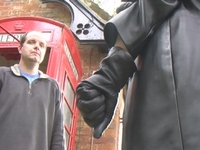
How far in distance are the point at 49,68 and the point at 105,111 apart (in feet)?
8.22

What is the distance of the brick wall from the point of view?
3.79 meters

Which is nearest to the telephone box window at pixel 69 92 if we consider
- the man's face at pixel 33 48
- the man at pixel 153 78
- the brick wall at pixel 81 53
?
→ the brick wall at pixel 81 53

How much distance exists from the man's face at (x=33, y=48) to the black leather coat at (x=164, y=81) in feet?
4.27

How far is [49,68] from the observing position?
3.49 m

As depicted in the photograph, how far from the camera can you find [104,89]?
3.33 ft

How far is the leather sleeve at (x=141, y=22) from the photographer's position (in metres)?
1.05

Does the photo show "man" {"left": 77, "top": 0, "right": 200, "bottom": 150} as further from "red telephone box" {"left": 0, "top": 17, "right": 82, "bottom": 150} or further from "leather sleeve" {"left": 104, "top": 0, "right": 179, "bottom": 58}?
"red telephone box" {"left": 0, "top": 17, "right": 82, "bottom": 150}

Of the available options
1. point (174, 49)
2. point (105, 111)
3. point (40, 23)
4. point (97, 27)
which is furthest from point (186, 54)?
point (97, 27)

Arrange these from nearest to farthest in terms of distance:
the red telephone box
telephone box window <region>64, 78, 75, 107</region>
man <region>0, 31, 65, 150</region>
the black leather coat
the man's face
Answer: the black leather coat < man <region>0, 31, 65, 150</region> < the man's face < the red telephone box < telephone box window <region>64, 78, 75, 107</region>

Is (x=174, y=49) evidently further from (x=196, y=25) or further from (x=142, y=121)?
(x=142, y=121)

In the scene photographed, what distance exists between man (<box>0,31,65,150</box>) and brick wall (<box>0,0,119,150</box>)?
161cm

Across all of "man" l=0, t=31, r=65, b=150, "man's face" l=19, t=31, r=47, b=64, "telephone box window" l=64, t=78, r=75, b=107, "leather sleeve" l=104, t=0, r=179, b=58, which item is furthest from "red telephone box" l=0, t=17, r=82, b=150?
"leather sleeve" l=104, t=0, r=179, b=58

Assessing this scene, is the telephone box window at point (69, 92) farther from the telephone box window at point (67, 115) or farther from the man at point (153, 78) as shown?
the man at point (153, 78)

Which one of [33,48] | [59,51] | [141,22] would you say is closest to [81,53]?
[59,51]
